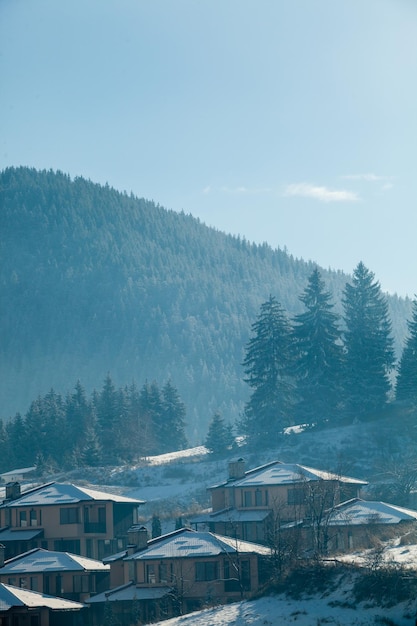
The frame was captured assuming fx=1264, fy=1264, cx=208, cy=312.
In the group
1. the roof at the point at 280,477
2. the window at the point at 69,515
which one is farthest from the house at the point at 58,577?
the roof at the point at 280,477

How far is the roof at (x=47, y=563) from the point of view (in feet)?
248

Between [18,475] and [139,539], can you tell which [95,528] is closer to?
[139,539]

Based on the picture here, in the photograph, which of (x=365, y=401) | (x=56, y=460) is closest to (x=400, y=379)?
(x=365, y=401)

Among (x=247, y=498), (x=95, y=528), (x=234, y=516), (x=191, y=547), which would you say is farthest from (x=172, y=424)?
(x=191, y=547)

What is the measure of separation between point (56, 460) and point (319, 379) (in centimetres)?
3622

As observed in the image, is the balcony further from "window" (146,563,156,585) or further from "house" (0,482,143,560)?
"window" (146,563,156,585)

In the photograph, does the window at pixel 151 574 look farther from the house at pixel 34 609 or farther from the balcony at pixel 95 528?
the balcony at pixel 95 528

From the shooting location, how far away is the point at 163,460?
400ft

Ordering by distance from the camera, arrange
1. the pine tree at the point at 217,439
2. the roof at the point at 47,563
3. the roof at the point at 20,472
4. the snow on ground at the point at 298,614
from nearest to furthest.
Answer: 1. the snow on ground at the point at 298,614
2. the roof at the point at 47,563
3. the pine tree at the point at 217,439
4. the roof at the point at 20,472

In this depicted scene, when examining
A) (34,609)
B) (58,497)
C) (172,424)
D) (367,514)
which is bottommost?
(34,609)

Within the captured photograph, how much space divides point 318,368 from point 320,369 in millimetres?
205

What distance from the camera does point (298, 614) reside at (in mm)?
55594

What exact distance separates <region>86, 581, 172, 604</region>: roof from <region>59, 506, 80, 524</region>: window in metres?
15.0

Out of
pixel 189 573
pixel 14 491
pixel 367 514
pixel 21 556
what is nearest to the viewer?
pixel 189 573
